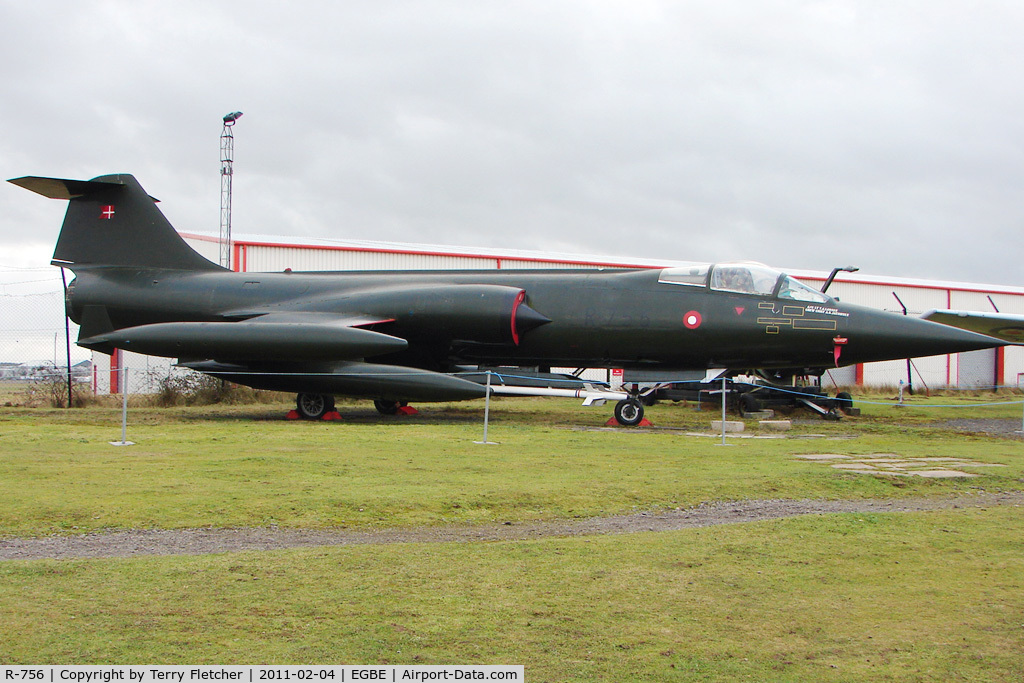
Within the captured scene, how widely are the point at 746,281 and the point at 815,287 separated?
74.0 ft

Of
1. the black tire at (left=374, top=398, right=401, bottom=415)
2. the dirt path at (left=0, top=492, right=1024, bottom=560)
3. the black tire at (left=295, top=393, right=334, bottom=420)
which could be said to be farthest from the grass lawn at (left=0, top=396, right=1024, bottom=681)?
the black tire at (left=374, top=398, right=401, bottom=415)

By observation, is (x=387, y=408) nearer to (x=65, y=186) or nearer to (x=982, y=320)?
(x=65, y=186)

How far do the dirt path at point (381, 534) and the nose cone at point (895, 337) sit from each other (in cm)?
666

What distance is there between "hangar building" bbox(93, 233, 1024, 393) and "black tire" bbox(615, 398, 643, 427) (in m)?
11.7

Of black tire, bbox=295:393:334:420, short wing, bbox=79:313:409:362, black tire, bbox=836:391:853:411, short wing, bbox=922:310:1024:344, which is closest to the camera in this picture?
short wing, bbox=79:313:409:362

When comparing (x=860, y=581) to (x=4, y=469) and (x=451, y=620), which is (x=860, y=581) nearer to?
(x=451, y=620)

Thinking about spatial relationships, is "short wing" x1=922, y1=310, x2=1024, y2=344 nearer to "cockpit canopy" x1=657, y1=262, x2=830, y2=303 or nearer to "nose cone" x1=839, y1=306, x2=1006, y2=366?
"nose cone" x1=839, y1=306, x2=1006, y2=366

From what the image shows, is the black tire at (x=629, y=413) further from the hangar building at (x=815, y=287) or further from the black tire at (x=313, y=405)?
the hangar building at (x=815, y=287)

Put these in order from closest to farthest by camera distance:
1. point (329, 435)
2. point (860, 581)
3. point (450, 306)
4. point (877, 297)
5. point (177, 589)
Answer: point (177, 589), point (860, 581), point (329, 435), point (450, 306), point (877, 297)

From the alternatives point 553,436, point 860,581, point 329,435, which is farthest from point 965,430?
point 860,581

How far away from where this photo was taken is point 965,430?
13.9 metres

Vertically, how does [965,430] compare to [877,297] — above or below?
below

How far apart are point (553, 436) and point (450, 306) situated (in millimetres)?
3720

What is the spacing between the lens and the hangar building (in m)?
24.8
